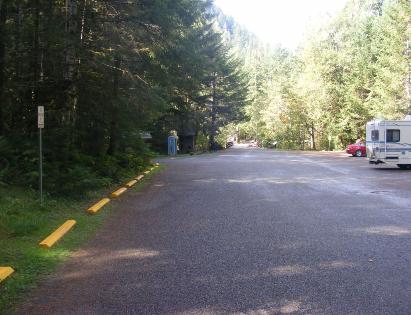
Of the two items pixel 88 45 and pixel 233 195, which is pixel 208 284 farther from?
pixel 88 45

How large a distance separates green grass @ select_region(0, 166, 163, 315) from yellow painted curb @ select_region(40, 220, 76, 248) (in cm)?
9

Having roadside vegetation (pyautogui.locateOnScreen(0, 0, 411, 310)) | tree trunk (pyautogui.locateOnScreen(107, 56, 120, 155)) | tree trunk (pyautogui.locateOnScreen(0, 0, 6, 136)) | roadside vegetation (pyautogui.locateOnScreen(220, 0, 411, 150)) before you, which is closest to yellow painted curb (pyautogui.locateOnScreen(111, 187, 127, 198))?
roadside vegetation (pyautogui.locateOnScreen(0, 0, 411, 310))

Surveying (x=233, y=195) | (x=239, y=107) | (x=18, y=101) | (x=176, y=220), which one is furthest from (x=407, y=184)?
(x=239, y=107)

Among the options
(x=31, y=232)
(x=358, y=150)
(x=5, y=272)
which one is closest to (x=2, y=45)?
(x=31, y=232)

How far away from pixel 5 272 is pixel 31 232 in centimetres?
260

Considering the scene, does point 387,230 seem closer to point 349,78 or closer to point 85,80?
point 85,80

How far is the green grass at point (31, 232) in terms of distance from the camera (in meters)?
5.75

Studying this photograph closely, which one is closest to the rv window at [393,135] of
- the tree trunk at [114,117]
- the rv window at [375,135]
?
the rv window at [375,135]

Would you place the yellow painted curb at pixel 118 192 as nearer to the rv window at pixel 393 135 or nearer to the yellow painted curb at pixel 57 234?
the yellow painted curb at pixel 57 234

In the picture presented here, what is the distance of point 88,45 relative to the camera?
1498 centimetres

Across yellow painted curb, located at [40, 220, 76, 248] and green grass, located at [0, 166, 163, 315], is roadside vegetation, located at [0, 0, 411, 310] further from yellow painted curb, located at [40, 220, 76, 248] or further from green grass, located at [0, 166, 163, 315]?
yellow painted curb, located at [40, 220, 76, 248]

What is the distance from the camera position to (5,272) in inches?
232

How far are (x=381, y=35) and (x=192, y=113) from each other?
2104 cm

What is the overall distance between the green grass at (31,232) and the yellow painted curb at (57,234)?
0.30ft
